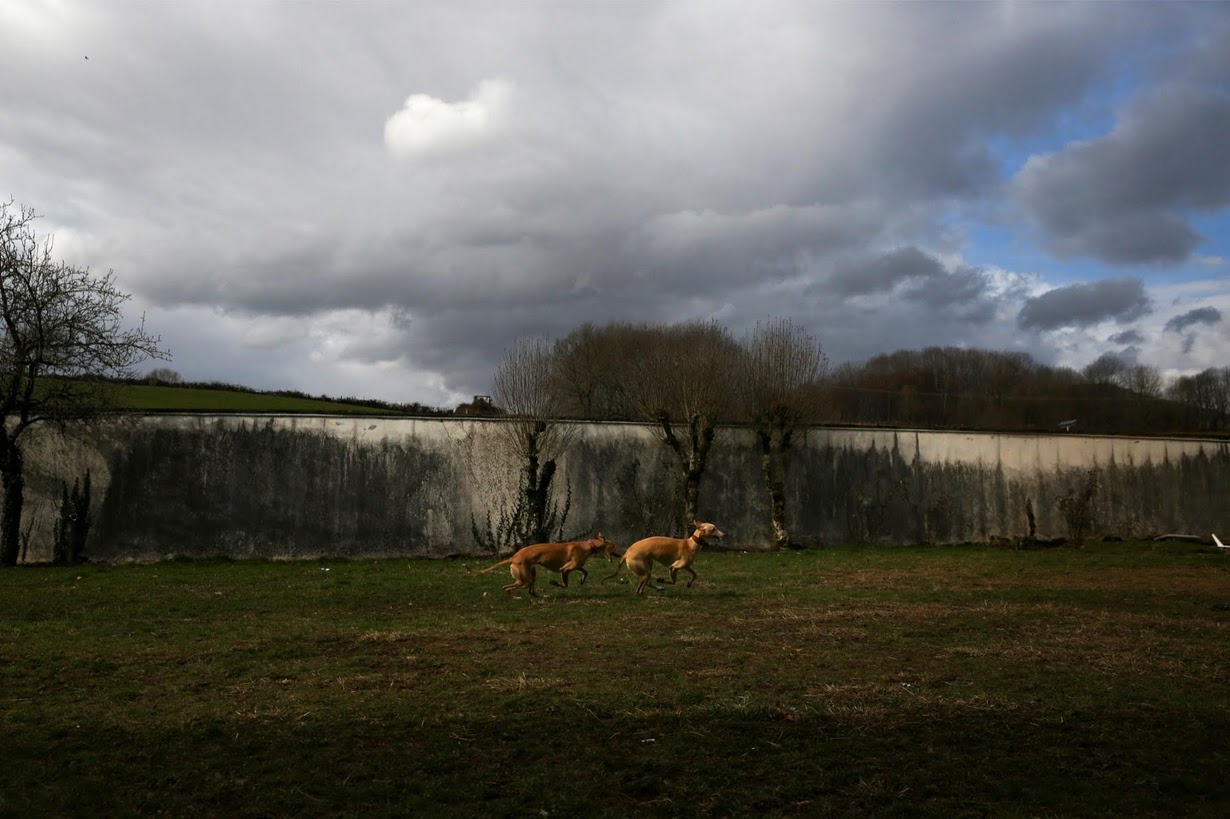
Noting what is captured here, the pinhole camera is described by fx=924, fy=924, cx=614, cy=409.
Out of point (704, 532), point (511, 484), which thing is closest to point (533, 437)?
point (511, 484)

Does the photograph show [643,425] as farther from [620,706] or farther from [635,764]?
[635,764]

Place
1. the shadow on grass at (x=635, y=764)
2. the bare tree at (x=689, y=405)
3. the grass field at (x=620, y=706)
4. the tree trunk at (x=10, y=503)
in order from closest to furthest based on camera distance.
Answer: the shadow on grass at (x=635, y=764) < the grass field at (x=620, y=706) < the tree trunk at (x=10, y=503) < the bare tree at (x=689, y=405)

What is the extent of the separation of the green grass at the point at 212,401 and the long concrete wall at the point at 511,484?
0.91 metres

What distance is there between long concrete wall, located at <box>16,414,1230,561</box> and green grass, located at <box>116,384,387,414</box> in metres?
0.91

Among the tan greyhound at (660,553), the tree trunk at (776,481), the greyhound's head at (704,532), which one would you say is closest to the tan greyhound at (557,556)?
the tan greyhound at (660,553)

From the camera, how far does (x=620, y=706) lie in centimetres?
724

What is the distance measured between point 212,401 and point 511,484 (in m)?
12.1

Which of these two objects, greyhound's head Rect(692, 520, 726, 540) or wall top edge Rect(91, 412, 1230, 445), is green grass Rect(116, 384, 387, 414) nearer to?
wall top edge Rect(91, 412, 1230, 445)

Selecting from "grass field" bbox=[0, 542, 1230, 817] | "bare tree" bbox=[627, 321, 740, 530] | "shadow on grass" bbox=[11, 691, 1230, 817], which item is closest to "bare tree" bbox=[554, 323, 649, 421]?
"bare tree" bbox=[627, 321, 740, 530]

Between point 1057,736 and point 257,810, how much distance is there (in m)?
5.27

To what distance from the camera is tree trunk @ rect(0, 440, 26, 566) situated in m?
21.8

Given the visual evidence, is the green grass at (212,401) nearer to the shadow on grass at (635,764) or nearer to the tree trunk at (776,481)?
the tree trunk at (776,481)

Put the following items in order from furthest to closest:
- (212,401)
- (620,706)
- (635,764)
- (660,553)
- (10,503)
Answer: (212,401)
(10,503)
(660,553)
(620,706)
(635,764)

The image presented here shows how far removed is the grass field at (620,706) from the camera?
5.41 m
